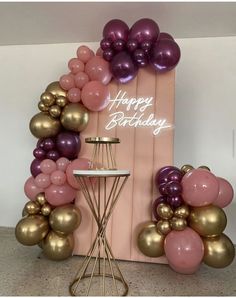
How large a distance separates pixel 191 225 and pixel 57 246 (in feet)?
3.18

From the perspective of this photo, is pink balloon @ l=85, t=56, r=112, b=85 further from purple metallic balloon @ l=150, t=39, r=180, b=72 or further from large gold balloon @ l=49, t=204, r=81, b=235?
large gold balloon @ l=49, t=204, r=81, b=235

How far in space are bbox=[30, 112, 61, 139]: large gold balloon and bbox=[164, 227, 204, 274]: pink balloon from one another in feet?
3.85

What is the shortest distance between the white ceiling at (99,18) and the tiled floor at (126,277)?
6.63ft

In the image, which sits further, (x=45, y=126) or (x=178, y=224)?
(x=45, y=126)

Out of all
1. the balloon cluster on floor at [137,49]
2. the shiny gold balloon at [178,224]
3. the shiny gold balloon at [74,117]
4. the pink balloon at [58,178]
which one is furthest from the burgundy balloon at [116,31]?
the shiny gold balloon at [178,224]

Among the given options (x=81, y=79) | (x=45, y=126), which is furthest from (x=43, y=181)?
(x=81, y=79)

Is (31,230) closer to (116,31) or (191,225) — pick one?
(191,225)

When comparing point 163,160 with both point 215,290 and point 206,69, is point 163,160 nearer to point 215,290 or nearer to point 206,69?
point 215,290

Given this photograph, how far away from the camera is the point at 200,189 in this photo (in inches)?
68.9

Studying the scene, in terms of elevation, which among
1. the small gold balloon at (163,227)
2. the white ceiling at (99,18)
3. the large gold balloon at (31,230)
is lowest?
the large gold balloon at (31,230)

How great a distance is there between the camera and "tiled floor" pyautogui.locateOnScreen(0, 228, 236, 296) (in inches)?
65.1

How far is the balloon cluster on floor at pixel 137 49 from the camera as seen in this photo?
6.64 ft

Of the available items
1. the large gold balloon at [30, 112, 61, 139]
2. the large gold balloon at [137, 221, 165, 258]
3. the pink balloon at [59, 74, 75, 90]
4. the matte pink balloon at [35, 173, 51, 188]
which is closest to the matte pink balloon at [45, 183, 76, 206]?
the matte pink balloon at [35, 173, 51, 188]

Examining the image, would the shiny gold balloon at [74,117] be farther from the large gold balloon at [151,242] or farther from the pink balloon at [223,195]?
the pink balloon at [223,195]
